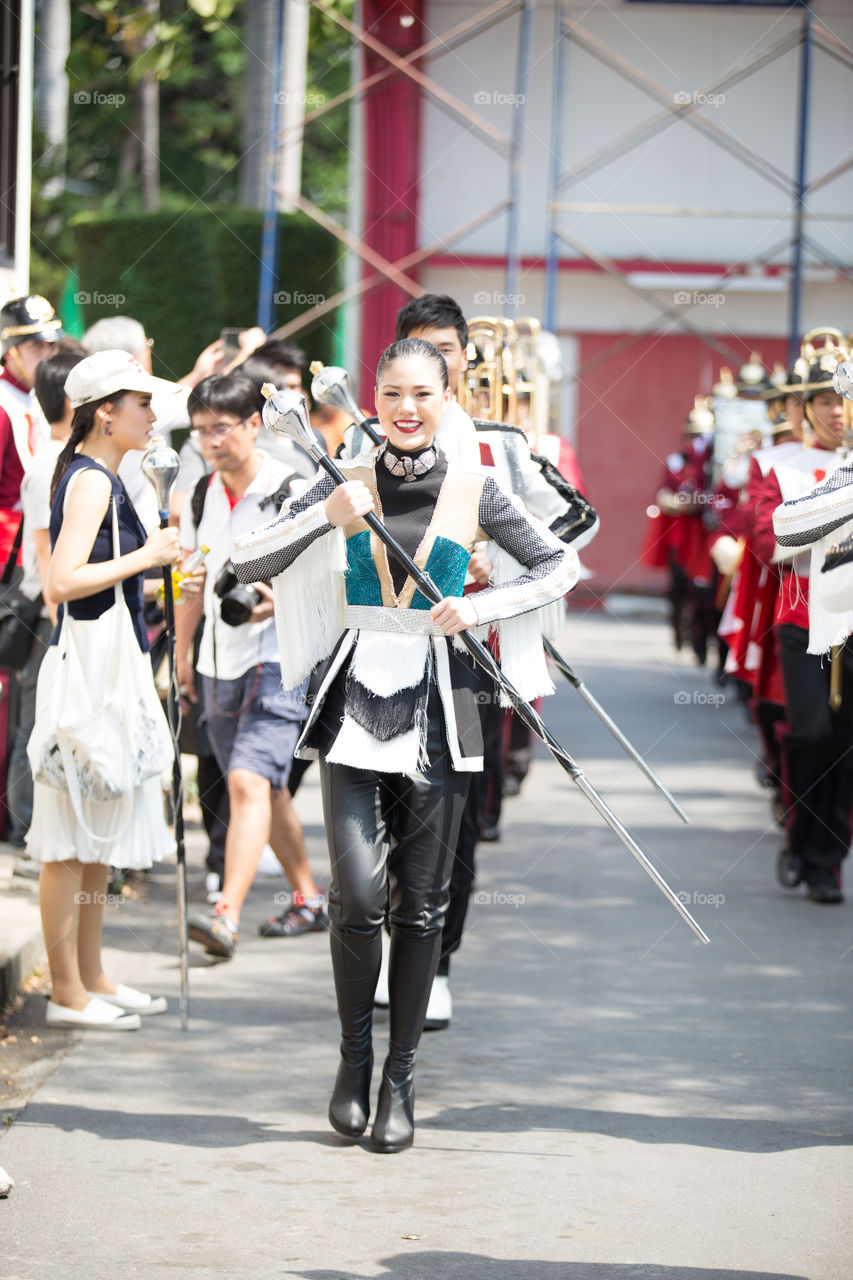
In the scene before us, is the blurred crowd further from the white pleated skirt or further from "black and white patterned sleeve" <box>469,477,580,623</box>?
the white pleated skirt

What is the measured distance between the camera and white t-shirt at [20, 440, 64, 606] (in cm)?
636

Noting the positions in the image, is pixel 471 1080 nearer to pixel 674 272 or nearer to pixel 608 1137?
pixel 608 1137

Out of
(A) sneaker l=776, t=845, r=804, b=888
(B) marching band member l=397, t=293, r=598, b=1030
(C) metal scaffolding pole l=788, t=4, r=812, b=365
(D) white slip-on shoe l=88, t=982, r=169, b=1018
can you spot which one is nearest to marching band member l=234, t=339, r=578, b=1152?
(B) marching band member l=397, t=293, r=598, b=1030

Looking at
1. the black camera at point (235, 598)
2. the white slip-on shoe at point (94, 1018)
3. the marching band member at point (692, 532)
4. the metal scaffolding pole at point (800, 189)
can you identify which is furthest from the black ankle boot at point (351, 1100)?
the metal scaffolding pole at point (800, 189)

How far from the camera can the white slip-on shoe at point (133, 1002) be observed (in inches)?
219

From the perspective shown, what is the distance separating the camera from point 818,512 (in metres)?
4.72

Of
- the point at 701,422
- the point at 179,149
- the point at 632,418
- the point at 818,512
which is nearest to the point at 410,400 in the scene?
the point at 818,512

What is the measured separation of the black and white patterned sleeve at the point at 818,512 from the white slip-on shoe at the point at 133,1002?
2.31 metres

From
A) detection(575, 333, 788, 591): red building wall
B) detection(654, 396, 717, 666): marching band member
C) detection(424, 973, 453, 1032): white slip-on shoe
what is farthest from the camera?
detection(575, 333, 788, 591): red building wall

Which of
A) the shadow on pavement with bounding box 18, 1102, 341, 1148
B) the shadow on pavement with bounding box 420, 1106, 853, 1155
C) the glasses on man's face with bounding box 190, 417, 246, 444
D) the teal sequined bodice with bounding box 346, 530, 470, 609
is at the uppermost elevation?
the glasses on man's face with bounding box 190, 417, 246, 444

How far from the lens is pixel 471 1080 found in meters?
5.00

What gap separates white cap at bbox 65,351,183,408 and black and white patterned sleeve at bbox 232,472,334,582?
936 millimetres

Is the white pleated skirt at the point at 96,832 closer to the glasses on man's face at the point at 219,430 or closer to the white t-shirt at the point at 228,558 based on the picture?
the white t-shirt at the point at 228,558

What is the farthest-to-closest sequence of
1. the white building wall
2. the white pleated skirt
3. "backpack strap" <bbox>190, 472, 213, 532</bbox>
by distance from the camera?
the white building wall
"backpack strap" <bbox>190, 472, 213, 532</bbox>
the white pleated skirt
